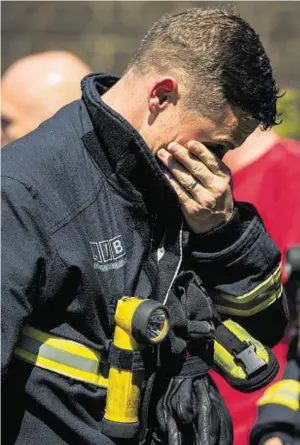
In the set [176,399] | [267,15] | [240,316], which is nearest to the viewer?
[176,399]

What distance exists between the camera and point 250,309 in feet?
10.6

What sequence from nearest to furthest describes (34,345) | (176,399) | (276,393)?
1. (34,345)
2. (176,399)
3. (276,393)

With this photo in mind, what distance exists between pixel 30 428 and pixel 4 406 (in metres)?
0.08

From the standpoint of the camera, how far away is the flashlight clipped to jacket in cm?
279

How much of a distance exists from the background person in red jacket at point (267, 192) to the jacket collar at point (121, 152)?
139 cm

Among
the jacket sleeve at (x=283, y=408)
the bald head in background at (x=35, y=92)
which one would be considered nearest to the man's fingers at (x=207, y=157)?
the jacket sleeve at (x=283, y=408)

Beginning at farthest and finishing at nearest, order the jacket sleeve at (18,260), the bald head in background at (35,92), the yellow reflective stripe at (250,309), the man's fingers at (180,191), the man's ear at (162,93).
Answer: the bald head in background at (35,92), the yellow reflective stripe at (250,309), the man's fingers at (180,191), the man's ear at (162,93), the jacket sleeve at (18,260)

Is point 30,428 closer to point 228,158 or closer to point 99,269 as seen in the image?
point 99,269

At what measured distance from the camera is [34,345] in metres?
2.76

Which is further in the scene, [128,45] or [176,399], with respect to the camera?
[128,45]

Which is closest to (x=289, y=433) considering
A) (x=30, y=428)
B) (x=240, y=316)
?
(x=240, y=316)

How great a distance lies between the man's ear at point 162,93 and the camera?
2865 millimetres

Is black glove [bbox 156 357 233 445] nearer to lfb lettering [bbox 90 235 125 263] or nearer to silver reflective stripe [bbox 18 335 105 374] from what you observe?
silver reflective stripe [bbox 18 335 105 374]

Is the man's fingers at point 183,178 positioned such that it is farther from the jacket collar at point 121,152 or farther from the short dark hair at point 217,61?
the short dark hair at point 217,61
